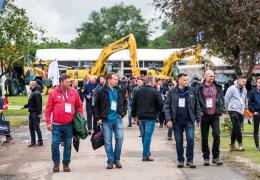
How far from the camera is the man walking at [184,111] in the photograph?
13594 mm

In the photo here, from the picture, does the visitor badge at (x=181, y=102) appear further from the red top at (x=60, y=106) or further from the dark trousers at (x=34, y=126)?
the dark trousers at (x=34, y=126)

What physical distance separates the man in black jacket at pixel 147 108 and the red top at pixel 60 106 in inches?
84.6

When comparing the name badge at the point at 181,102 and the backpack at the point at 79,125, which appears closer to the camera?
the backpack at the point at 79,125

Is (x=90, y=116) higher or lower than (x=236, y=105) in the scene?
lower

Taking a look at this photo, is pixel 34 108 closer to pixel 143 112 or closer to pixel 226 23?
pixel 143 112

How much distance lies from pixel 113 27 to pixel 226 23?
110m

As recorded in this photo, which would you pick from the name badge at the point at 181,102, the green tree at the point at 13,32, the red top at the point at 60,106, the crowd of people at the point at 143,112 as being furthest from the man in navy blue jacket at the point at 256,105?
the green tree at the point at 13,32

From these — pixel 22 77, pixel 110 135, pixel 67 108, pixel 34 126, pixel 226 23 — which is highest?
pixel 226 23

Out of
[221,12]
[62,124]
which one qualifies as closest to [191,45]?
[221,12]

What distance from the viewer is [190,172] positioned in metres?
13.0

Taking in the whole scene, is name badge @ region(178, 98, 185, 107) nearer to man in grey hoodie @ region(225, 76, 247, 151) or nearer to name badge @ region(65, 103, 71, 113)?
name badge @ region(65, 103, 71, 113)

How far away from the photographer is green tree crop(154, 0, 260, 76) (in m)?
20.6

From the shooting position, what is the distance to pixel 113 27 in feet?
429

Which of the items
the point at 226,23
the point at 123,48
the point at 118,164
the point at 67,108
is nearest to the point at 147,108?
the point at 118,164
